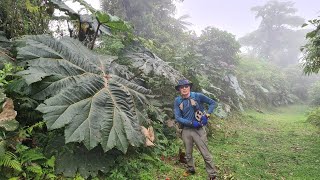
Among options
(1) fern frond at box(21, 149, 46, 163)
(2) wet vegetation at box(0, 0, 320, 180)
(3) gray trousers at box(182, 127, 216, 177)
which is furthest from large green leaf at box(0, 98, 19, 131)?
(3) gray trousers at box(182, 127, 216, 177)

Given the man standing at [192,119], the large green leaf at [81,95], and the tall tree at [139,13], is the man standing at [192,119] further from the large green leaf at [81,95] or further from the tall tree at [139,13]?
the tall tree at [139,13]

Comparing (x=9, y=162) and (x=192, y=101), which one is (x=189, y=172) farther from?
A: (x=9, y=162)

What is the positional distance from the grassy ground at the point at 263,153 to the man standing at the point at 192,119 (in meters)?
0.44

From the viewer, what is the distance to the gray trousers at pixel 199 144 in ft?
16.6

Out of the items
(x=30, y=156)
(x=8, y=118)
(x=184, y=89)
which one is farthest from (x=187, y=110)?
(x=8, y=118)

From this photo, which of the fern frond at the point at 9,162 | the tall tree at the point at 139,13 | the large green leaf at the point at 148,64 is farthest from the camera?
the tall tree at the point at 139,13

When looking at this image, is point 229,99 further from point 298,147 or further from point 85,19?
point 85,19

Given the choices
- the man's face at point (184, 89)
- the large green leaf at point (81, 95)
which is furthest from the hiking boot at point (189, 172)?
the large green leaf at point (81, 95)

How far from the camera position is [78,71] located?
4258 mm

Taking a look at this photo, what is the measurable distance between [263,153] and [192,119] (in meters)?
3.21

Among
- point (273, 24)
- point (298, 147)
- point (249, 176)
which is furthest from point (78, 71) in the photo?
point (273, 24)

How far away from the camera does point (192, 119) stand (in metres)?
5.14

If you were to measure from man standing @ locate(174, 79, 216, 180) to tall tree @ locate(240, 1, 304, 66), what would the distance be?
37492 mm

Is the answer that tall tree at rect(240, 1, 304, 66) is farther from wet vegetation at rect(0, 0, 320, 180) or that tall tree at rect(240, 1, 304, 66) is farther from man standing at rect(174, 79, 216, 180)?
man standing at rect(174, 79, 216, 180)
